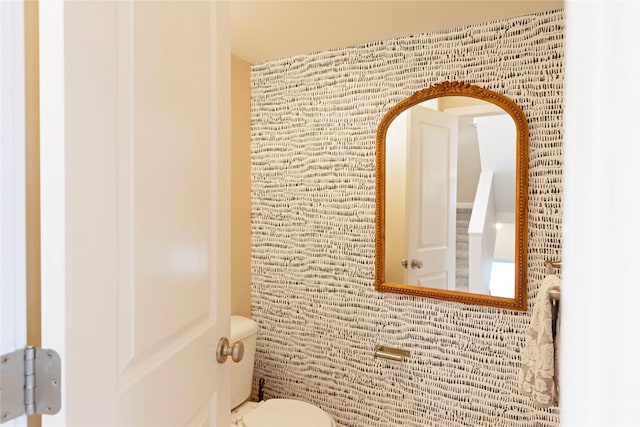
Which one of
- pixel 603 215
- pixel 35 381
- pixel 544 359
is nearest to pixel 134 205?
pixel 35 381

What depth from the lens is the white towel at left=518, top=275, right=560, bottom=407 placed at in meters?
1.20

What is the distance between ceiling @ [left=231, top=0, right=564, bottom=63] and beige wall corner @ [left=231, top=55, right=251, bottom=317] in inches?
10.4

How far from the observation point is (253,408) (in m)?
2.13

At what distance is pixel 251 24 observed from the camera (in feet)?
6.50

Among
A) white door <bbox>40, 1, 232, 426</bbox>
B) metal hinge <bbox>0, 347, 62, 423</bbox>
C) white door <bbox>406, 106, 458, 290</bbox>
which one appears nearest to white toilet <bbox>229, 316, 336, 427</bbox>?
white door <bbox>406, 106, 458, 290</bbox>

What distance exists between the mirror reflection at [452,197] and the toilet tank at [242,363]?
0.82 meters

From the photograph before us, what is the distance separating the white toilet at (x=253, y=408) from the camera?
1.90 m

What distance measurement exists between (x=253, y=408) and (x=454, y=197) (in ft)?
4.83

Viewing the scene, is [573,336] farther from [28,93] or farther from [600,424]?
[28,93]

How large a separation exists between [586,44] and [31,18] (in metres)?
0.68

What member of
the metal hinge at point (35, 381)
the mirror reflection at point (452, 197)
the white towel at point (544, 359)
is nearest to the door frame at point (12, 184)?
the metal hinge at point (35, 381)

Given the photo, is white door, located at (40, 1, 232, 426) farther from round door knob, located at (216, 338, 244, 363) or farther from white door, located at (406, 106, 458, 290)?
white door, located at (406, 106, 458, 290)

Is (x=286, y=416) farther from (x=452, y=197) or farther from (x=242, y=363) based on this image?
(x=452, y=197)

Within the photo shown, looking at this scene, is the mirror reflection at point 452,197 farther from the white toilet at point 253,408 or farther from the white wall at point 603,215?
the white wall at point 603,215
